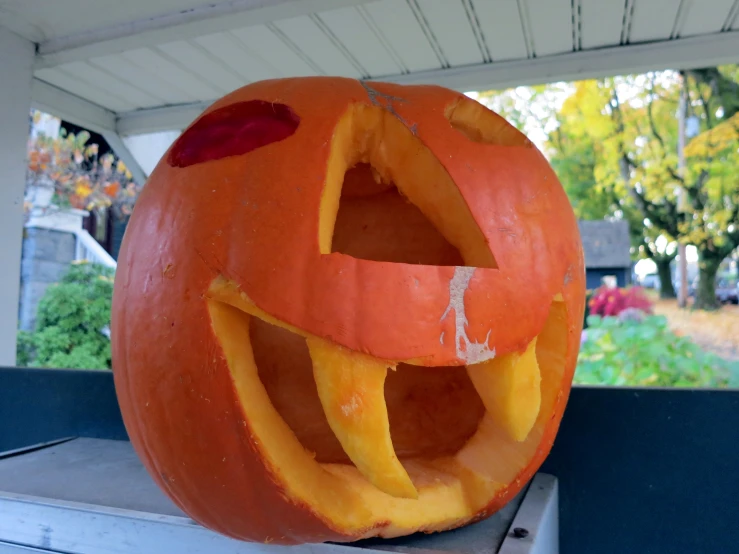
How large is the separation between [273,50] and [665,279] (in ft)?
23.1

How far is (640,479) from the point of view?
1060 mm

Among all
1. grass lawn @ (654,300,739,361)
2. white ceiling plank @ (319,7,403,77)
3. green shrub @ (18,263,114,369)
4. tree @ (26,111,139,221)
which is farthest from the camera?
grass lawn @ (654,300,739,361)

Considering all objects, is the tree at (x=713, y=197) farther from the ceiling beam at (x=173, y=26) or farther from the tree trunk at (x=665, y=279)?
the ceiling beam at (x=173, y=26)

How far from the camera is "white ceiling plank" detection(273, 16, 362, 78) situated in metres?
1.50

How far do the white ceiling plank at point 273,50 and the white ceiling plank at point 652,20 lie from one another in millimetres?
915

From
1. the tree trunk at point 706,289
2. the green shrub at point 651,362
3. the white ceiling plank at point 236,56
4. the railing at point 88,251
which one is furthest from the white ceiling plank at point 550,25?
the tree trunk at point 706,289

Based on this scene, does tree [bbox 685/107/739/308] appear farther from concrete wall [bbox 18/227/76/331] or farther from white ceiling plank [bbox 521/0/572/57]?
concrete wall [bbox 18/227/76/331]

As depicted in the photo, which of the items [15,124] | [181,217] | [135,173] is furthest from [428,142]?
[135,173]

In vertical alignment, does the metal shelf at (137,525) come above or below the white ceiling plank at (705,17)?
below

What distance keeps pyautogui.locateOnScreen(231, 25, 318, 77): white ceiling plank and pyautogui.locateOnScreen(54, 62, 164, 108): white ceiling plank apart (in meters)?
0.53

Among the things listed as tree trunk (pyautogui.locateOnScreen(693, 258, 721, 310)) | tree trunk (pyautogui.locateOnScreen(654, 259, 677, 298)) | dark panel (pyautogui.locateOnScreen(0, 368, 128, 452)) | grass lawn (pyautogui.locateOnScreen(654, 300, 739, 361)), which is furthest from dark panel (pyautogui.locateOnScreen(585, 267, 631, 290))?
dark panel (pyautogui.locateOnScreen(0, 368, 128, 452))

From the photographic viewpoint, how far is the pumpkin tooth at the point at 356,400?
62 cm

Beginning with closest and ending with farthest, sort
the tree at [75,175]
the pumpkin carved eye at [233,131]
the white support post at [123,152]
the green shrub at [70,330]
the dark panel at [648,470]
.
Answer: the pumpkin carved eye at [233,131] < the dark panel at [648,470] < the white support post at [123,152] < the green shrub at [70,330] < the tree at [75,175]

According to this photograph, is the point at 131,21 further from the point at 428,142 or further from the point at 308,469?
the point at 308,469
